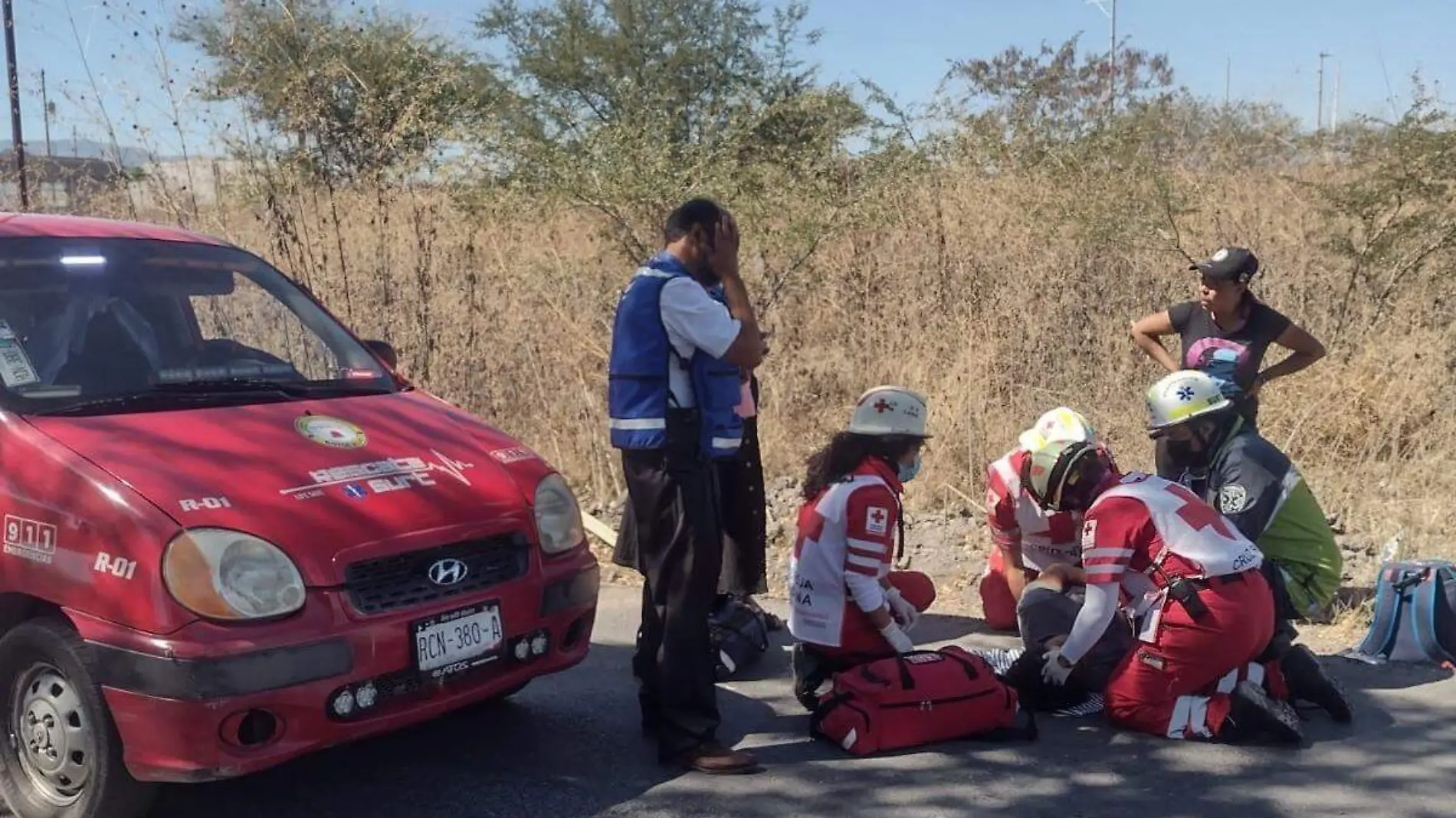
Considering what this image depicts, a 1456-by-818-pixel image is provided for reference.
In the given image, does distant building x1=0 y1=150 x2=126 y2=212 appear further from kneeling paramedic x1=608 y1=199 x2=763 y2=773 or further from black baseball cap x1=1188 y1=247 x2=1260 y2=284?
black baseball cap x1=1188 y1=247 x2=1260 y2=284

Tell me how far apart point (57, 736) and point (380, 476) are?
1.11m

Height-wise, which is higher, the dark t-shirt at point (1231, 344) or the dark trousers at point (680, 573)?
the dark t-shirt at point (1231, 344)

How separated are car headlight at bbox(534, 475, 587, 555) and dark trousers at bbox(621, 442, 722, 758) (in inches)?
9.4

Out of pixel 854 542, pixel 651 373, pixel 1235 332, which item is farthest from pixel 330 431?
pixel 1235 332

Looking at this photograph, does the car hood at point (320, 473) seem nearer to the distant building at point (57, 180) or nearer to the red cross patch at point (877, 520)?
the red cross patch at point (877, 520)

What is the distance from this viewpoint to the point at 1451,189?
338 inches

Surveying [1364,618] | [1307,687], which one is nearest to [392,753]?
[1307,687]

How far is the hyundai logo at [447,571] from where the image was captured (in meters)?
3.51

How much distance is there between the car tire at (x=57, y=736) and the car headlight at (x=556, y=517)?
1.33 meters

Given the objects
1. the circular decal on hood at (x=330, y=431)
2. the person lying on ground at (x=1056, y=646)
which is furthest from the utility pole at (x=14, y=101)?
the person lying on ground at (x=1056, y=646)

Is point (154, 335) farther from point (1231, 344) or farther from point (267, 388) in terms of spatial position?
point (1231, 344)

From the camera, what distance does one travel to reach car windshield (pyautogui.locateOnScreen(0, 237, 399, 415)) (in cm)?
375

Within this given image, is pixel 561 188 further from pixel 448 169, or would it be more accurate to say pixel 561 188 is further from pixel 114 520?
pixel 114 520

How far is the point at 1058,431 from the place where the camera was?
187 inches
